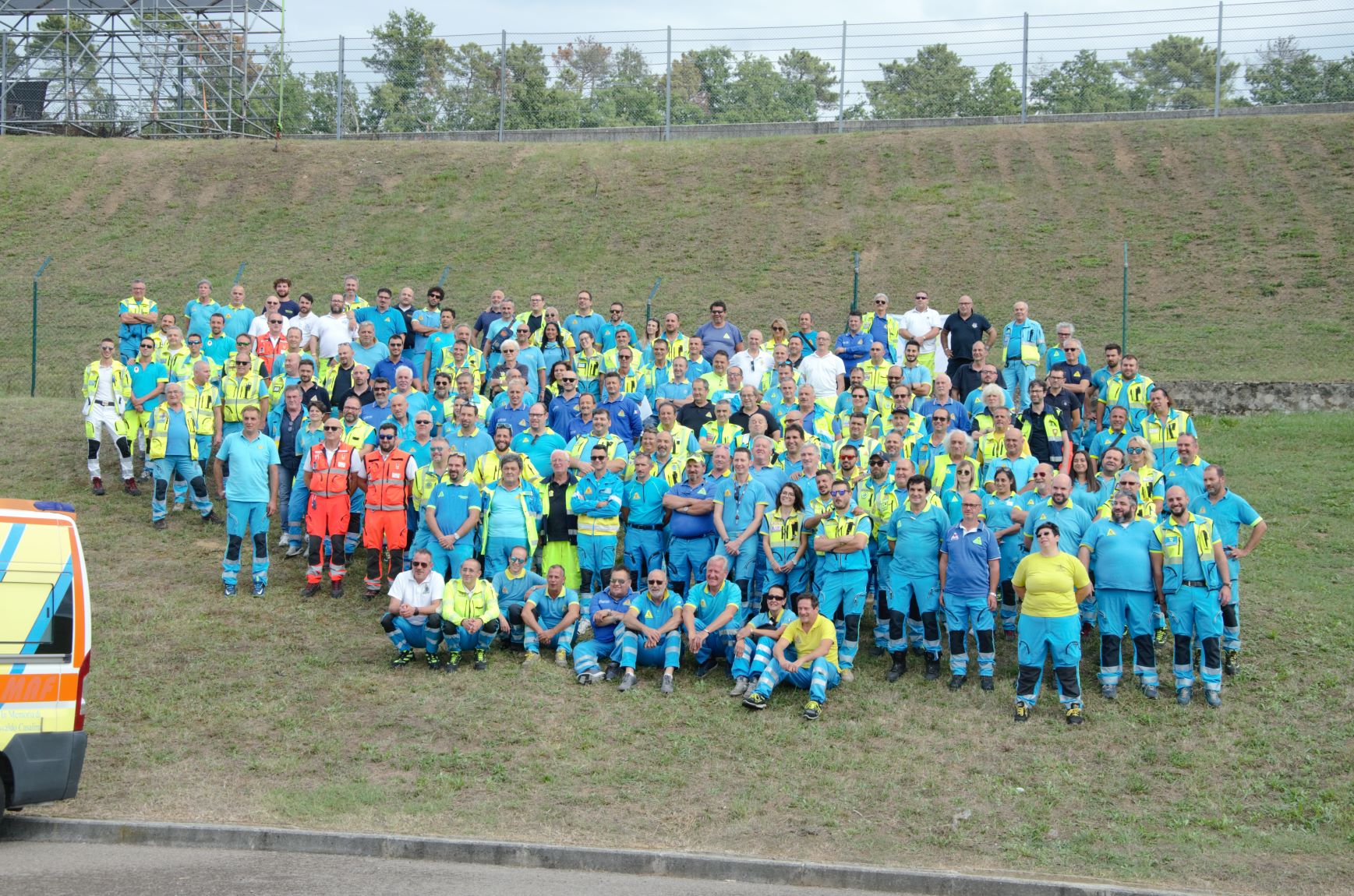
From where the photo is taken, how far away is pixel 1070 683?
1123cm

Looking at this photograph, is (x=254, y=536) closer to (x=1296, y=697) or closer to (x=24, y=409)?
(x=24, y=409)

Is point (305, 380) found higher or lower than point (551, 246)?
lower

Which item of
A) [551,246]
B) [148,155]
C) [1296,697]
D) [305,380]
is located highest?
[148,155]

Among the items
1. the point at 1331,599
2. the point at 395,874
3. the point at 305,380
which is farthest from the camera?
the point at 305,380

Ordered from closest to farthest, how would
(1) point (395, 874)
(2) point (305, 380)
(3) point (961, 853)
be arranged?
1. (1) point (395, 874)
2. (3) point (961, 853)
3. (2) point (305, 380)

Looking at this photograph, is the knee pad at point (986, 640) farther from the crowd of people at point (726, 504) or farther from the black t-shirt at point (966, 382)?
the black t-shirt at point (966, 382)

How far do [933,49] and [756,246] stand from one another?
10629 millimetres

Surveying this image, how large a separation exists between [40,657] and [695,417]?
303 inches

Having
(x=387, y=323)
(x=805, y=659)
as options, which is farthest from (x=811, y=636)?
(x=387, y=323)

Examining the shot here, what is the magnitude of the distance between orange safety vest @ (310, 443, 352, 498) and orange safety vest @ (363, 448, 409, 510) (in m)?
0.33

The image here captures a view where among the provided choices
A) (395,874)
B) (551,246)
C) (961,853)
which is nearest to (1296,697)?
(961,853)

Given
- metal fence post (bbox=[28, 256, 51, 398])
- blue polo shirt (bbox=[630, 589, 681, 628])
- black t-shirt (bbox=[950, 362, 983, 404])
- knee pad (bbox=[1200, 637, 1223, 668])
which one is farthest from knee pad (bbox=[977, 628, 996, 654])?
metal fence post (bbox=[28, 256, 51, 398])

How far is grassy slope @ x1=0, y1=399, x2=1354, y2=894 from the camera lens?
30.5 ft

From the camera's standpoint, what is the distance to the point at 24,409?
66.1 feet
